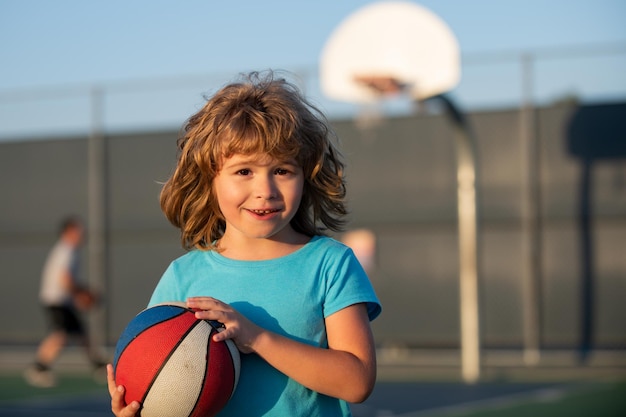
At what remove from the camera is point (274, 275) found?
2674mm

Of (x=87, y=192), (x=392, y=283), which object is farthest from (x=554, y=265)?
(x=87, y=192)

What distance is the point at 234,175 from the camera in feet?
8.79

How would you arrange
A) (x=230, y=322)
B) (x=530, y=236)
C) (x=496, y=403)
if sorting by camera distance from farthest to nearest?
1. (x=530, y=236)
2. (x=496, y=403)
3. (x=230, y=322)

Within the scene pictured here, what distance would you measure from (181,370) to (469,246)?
9.34 m

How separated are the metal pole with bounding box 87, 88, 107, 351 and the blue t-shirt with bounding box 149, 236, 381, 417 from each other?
13.9m

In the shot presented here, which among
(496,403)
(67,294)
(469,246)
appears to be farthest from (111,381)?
(67,294)

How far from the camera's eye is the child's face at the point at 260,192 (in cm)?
264

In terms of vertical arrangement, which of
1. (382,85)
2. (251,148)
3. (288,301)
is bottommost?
(288,301)

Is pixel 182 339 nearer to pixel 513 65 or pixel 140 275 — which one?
pixel 513 65

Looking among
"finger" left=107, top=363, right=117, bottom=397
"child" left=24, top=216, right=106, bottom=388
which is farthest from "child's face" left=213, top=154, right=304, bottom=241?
"child" left=24, top=216, right=106, bottom=388

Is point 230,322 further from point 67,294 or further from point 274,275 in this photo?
point 67,294

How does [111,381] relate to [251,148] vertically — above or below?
below

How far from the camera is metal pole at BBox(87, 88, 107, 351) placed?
53.4 feet

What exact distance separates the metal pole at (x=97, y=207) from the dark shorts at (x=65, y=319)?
12.2 ft
